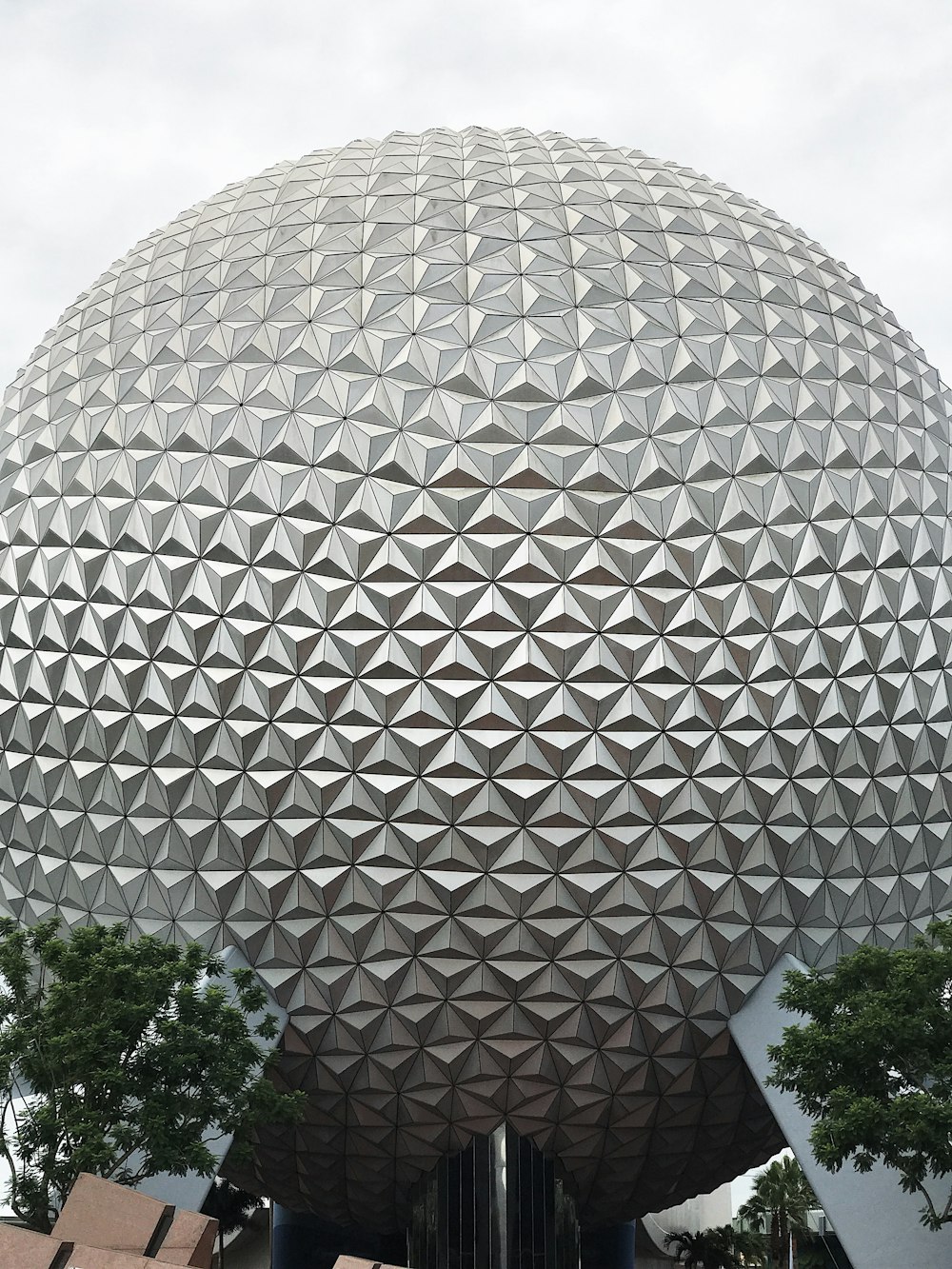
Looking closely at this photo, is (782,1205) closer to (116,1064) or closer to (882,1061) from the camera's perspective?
(882,1061)

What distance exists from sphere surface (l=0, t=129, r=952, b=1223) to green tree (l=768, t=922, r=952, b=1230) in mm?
3051

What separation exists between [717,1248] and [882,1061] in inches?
1226

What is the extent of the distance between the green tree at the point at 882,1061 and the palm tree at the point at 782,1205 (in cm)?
2816

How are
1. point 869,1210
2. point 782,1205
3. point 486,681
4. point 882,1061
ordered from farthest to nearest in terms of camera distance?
point 782,1205 → point 486,681 → point 869,1210 → point 882,1061

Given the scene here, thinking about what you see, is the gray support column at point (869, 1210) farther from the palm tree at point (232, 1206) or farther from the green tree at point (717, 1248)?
the palm tree at point (232, 1206)

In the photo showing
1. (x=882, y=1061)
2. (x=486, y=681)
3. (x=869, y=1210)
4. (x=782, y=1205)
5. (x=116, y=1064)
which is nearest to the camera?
(x=116, y=1064)

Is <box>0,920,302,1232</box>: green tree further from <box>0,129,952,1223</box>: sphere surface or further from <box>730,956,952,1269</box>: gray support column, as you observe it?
<box>730,956,952,1269</box>: gray support column

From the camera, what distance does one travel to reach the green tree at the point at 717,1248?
42719 mm

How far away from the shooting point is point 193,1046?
1666 cm

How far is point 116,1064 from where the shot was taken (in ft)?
53.1

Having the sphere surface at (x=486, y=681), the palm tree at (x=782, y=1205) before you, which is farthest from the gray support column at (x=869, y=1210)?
the palm tree at (x=782, y=1205)

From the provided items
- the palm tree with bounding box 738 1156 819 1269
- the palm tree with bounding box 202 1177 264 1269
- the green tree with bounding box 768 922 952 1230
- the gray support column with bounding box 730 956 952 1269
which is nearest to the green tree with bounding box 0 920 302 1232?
the green tree with bounding box 768 922 952 1230

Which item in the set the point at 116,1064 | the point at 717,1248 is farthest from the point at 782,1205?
the point at 116,1064

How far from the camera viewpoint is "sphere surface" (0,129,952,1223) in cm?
1942
